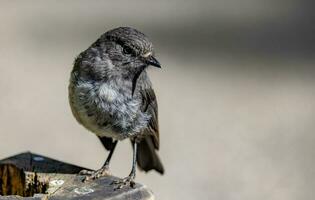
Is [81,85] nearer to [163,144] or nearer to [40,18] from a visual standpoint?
[163,144]

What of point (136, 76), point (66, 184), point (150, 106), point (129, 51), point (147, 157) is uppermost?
point (129, 51)

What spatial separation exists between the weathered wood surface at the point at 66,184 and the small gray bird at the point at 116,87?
0.40 m

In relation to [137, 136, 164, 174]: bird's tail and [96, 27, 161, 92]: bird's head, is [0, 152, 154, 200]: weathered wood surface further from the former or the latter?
[137, 136, 164, 174]: bird's tail

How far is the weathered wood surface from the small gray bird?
0.40 meters

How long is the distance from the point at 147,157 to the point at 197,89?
225 centimetres

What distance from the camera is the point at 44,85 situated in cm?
763

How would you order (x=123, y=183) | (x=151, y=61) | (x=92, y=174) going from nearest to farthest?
(x=123, y=183) < (x=92, y=174) < (x=151, y=61)

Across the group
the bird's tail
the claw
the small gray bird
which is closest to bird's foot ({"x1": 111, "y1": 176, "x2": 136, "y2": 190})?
the claw

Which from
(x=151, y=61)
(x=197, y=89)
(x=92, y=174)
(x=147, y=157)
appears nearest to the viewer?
(x=92, y=174)

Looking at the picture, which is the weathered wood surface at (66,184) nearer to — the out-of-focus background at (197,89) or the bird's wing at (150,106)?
the bird's wing at (150,106)

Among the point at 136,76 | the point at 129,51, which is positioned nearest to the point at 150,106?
the point at 136,76

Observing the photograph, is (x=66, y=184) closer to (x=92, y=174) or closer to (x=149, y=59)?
(x=92, y=174)

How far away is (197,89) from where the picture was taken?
7.76m

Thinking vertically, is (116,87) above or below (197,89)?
below
